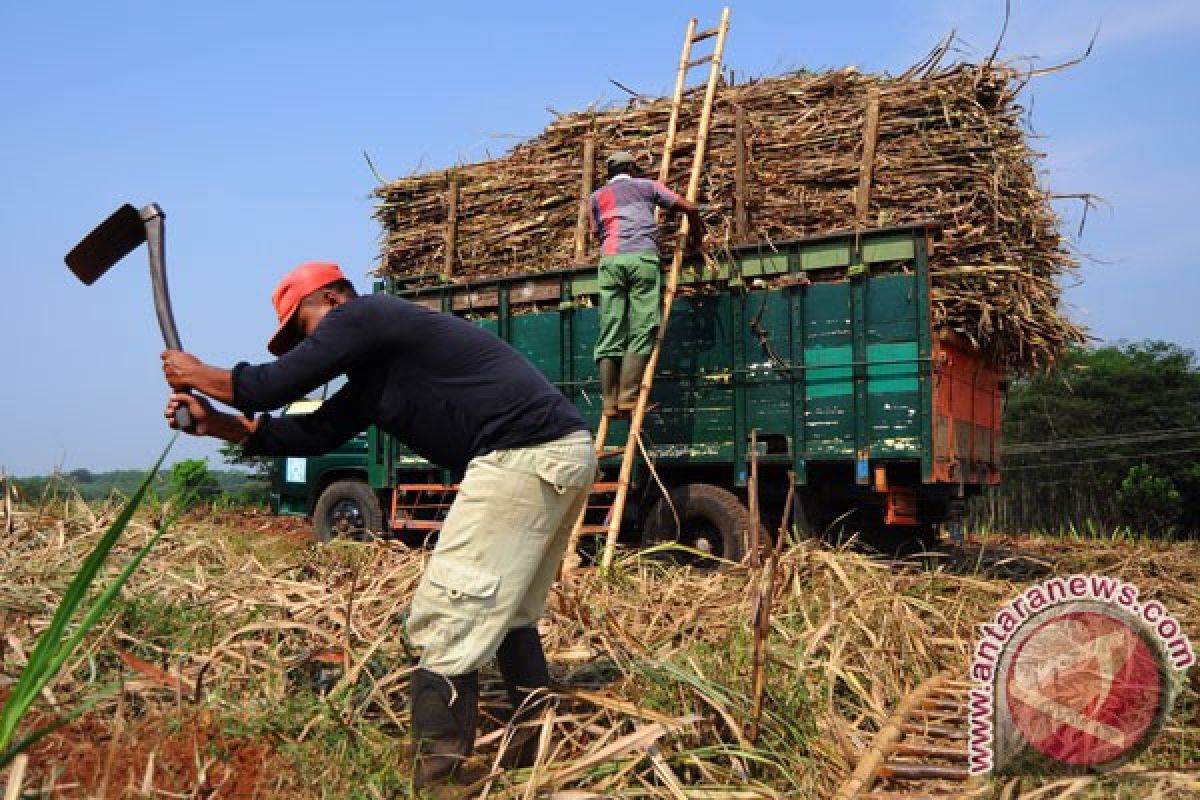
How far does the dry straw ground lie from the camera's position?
2814mm

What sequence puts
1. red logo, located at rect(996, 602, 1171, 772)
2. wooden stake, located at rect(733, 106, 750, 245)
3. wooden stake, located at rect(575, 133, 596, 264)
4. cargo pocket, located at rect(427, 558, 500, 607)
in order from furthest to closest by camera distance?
wooden stake, located at rect(575, 133, 596, 264)
wooden stake, located at rect(733, 106, 750, 245)
cargo pocket, located at rect(427, 558, 500, 607)
red logo, located at rect(996, 602, 1171, 772)

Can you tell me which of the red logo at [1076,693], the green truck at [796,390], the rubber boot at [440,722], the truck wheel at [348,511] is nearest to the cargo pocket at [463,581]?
the rubber boot at [440,722]

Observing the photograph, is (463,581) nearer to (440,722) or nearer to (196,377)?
(440,722)

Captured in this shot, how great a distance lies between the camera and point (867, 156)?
752 cm

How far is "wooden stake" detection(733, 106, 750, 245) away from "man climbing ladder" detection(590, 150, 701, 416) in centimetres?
53

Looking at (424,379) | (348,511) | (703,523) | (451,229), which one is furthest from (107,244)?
(348,511)

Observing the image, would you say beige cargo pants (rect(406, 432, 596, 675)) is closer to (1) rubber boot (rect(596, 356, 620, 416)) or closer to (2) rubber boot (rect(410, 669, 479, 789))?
(2) rubber boot (rect(410, 669, 479, 789))

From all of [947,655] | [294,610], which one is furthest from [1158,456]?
[294,610]

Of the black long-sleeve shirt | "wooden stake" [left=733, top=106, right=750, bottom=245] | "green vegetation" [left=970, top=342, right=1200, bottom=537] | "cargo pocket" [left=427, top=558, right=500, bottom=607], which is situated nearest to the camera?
"cargo pocket" [left=427, top=558, right=500, bottom=607]

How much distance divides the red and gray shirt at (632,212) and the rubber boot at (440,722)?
4.61 metres

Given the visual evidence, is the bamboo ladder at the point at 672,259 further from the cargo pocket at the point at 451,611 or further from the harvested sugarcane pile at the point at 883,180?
the cargo pocket at the point at 451,611

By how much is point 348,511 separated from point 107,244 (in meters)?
5.94

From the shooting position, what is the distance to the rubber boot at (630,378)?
718 cm

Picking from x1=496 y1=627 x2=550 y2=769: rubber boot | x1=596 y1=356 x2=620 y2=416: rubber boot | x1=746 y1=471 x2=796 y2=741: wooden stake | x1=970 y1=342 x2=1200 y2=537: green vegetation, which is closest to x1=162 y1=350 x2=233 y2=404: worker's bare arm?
x1=496 y1=627 x2=550 y2=769: rubber boot
